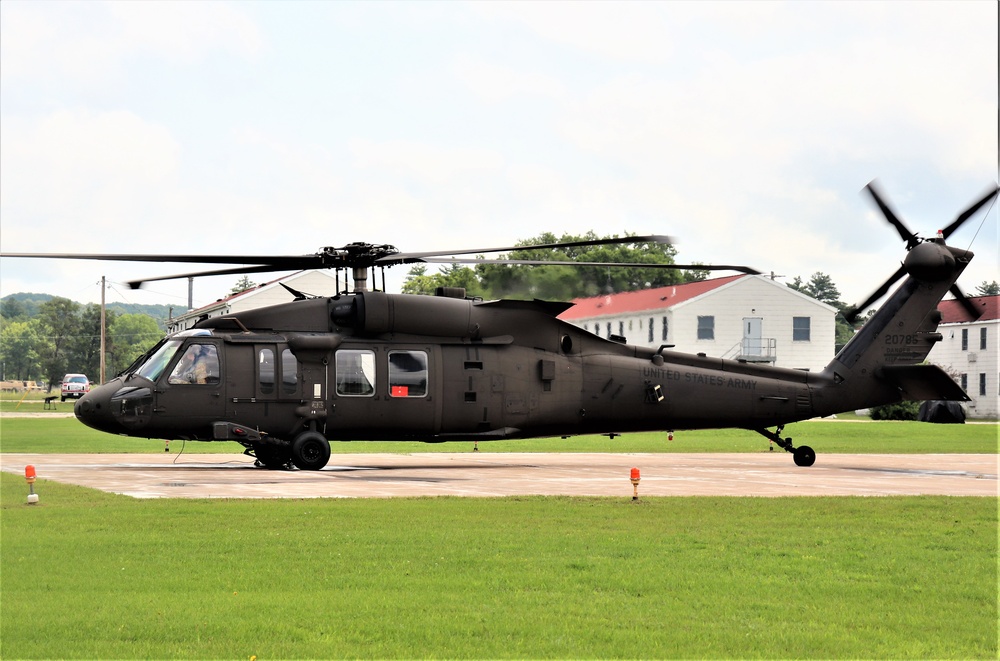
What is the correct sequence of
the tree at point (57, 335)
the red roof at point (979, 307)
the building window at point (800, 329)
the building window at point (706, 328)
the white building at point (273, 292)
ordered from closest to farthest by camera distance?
the building window at point (706, 328) < the building window at point (800, 329) < the white building at point (273, 292) < the red roof at point (979, 307) < the tree at point (57, 335)

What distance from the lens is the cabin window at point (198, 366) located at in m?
25.6

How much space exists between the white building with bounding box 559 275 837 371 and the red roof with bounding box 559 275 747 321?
0.29 feet

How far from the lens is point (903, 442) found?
48500mm

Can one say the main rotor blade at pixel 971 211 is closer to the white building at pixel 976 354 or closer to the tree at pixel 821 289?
the white building at pixel 976 354

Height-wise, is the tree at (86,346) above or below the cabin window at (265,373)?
above

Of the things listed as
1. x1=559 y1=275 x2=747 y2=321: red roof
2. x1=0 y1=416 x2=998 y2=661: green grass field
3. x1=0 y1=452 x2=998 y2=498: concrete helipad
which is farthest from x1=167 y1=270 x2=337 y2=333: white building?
x1=0 y1=416 x2=998 y2=661: green grass field

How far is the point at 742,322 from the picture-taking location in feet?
268

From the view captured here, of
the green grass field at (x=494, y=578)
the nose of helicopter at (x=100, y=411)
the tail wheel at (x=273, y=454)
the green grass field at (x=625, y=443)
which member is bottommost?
the green grass field at (x=625, y=443)

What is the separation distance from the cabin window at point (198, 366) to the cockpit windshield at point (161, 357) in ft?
0.85

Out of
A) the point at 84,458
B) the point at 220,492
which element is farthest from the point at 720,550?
the point at 84,458

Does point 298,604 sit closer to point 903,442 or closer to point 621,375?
point 621,375

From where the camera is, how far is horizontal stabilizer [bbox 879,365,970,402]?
32250mm

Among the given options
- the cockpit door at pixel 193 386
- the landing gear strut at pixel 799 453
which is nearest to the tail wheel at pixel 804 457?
the landing gear strut at pixel 799 453

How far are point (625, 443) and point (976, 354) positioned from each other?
177ft
